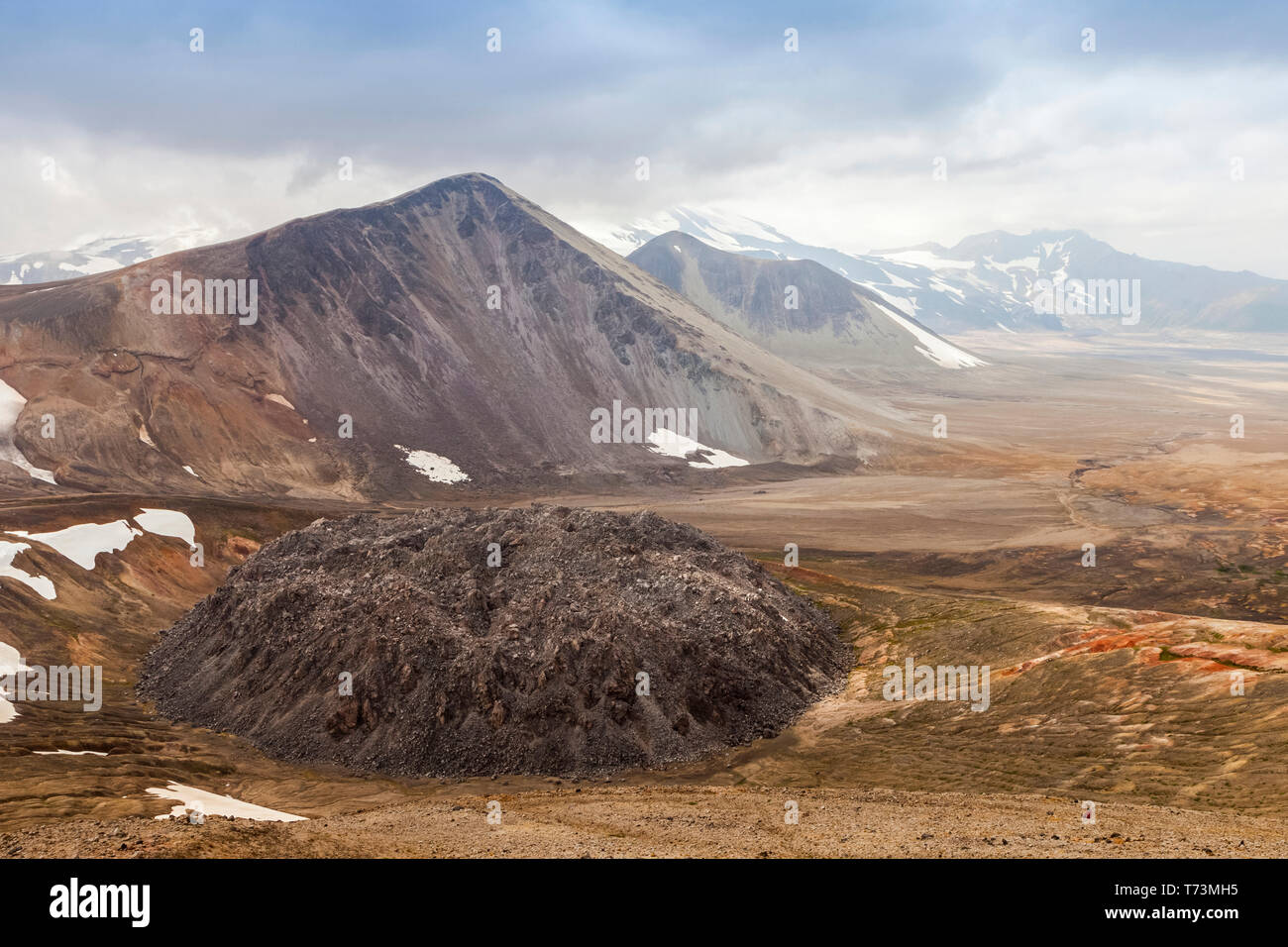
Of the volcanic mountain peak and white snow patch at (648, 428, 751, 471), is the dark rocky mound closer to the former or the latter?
the volcanic mountain peak

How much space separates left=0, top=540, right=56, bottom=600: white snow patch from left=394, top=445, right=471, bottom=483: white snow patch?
4750 cm

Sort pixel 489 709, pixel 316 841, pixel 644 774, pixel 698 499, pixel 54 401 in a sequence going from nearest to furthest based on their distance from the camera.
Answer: pixel 316 841, pixel 644 774, pixel 489 709, pixel 54 401, pixel 698 499

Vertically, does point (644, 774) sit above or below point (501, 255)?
below

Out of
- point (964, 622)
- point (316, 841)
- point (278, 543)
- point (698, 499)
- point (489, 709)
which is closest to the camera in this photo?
point (316, 841)

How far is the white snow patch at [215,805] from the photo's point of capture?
2631 cm

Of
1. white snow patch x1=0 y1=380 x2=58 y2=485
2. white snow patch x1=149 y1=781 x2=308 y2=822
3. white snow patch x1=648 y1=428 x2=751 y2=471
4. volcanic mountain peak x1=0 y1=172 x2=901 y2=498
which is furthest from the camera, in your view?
white snow patch x1=648 y1=428 x2=751 y2=471

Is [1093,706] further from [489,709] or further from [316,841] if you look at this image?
[316,841]

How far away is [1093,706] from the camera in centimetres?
3394

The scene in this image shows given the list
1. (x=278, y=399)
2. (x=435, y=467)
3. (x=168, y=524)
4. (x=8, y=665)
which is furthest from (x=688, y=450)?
(x=8, y=665)

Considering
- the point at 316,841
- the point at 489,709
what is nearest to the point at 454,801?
the point at 489,709

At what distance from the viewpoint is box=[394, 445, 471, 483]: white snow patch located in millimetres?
95000

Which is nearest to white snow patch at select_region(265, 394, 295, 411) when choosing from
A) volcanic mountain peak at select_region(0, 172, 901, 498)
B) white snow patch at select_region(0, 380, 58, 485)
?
volcanic mountain peak at select_region(0, 172, 901, 498)

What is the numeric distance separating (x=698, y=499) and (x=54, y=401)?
64.2m
